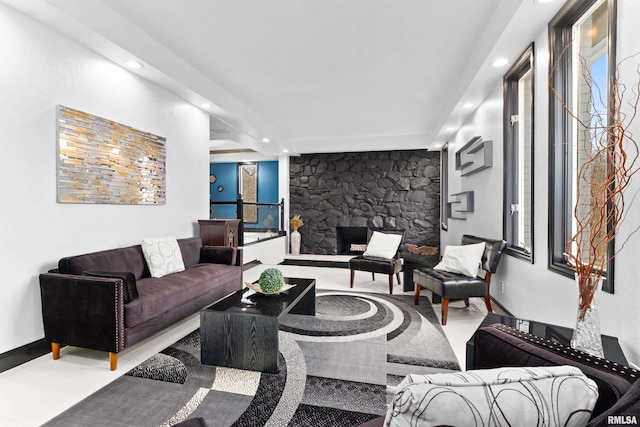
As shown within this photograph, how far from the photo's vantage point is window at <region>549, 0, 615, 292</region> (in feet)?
6.58

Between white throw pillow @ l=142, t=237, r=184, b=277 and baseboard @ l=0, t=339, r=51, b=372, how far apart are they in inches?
37.7

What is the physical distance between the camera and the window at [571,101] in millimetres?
2006

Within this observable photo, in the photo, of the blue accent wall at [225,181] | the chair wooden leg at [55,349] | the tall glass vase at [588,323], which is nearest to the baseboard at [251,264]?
the chair wooden leg at [55,349]

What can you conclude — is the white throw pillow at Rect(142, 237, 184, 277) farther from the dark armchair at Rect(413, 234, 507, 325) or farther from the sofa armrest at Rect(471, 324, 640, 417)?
the sofa armrest at Rect(471, 324, 640, 417)

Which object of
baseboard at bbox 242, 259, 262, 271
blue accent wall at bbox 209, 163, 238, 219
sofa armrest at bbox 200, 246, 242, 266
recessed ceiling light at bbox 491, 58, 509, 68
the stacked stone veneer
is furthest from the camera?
blue accent wall at bbox 209, 163, 238, 219

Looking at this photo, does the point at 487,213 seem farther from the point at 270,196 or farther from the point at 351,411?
the point at 270,196

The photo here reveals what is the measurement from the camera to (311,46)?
10.7 feet

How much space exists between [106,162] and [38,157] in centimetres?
59

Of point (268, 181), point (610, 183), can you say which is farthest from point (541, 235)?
point (268, 181)

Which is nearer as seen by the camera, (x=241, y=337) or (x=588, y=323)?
(x=588, y=323)

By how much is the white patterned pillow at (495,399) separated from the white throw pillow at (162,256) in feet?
10.3

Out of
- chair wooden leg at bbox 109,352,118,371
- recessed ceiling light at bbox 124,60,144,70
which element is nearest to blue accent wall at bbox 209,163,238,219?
recessed ceiling light at bbox 124,60,144,70

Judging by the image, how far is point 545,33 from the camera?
8.24 feet

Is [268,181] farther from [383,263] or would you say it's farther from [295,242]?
[383,263]
